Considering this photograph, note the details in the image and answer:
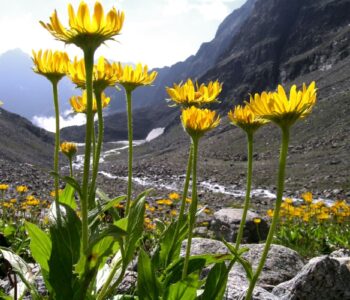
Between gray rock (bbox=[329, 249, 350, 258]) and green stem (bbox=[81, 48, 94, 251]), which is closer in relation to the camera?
green stem (bbox=[81, 48, 94, 251])

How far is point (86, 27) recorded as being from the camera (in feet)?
8.46

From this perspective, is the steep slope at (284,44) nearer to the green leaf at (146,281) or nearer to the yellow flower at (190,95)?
the yellow flower at (190,95)

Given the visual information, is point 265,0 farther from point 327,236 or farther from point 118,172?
point 327,236

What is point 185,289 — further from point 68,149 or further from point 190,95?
point 68,149

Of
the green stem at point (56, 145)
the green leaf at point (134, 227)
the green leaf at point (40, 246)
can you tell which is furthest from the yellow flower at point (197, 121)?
the green leaf at point (40, 246)

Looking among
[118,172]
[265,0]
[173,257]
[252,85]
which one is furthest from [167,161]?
[265,0]

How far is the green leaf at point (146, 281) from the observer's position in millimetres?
2971

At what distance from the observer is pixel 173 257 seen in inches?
146

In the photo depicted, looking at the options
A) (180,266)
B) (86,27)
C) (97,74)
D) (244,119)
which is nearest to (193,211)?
(180,266)

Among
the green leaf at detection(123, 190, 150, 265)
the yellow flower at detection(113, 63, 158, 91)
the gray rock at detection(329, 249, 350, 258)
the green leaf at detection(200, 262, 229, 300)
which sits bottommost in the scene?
the gray rock at detection(329, 249, 350, 258)

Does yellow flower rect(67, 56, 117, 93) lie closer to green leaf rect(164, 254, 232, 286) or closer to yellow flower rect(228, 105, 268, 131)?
yellow flower rect(228, 105, 268, 131)

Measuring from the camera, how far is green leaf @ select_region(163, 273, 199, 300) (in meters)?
2.84

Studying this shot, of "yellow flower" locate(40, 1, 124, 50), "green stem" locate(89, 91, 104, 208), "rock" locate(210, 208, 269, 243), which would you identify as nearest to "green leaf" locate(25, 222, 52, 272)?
"green stem" locate(89, 91, 104, 208)

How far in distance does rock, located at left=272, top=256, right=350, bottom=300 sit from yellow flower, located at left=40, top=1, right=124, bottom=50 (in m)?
2.80
